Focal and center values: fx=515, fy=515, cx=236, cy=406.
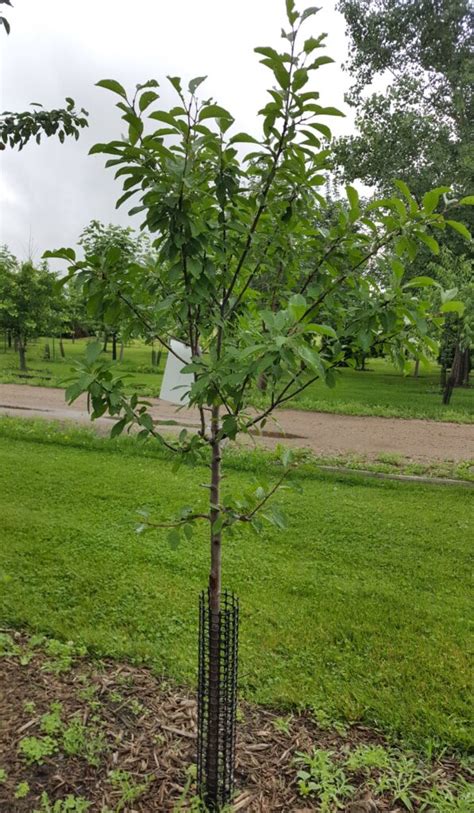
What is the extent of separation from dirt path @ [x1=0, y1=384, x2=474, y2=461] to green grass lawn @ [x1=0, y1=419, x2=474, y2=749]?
2.19m

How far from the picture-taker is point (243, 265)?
5.71ft

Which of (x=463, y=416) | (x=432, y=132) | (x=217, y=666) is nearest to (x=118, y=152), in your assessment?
(x=217, y=666)

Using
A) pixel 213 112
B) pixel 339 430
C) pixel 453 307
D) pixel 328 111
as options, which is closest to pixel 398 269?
pixel 453 307

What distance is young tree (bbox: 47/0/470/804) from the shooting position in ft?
4.40

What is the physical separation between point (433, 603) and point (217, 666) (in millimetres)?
2115

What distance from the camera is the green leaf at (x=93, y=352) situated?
149 cm

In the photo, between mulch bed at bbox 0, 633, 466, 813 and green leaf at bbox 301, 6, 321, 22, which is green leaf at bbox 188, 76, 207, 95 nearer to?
green leaf at bbox 301, 6, 321, 22

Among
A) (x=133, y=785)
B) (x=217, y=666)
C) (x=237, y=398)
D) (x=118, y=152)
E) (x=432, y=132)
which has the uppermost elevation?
(x=432, y=132)

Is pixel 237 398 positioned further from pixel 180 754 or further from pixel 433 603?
pixel 433 603

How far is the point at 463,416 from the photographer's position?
11.5 metres

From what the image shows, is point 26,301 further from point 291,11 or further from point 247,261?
point 291,11

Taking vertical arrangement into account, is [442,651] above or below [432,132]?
below

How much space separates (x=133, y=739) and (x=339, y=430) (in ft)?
25.8

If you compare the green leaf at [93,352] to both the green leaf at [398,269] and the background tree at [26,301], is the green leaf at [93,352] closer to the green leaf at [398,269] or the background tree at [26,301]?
the green leaf at [398,269]
